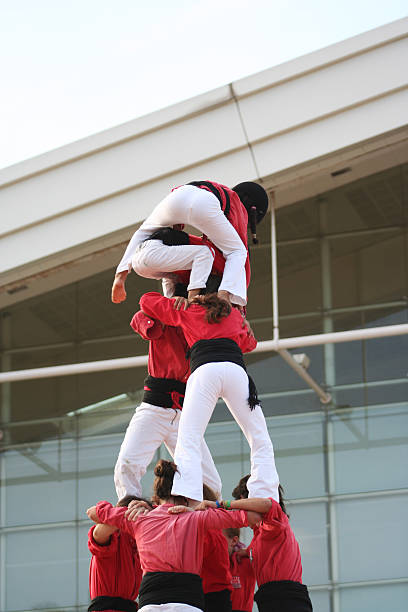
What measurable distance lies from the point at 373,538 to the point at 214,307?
246 inches

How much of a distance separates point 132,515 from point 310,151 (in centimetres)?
595

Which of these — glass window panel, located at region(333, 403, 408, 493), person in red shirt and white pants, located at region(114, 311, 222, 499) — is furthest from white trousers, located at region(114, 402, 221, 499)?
glass window panel, located at region(333, 403, 408, 493)

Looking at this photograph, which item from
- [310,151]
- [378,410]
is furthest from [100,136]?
[378,410]

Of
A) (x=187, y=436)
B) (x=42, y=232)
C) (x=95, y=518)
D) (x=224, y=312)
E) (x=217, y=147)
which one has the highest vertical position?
(x=217, y=147)

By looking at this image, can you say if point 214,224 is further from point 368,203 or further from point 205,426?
point 368,203

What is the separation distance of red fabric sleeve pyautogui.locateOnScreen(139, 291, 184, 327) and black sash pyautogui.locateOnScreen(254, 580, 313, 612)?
5.33ft

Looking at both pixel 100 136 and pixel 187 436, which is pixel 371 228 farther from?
pixel 187 436

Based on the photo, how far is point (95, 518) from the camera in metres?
5.82

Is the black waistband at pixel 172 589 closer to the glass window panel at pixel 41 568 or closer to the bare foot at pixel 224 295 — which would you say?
the bare foot at pixel 224 295

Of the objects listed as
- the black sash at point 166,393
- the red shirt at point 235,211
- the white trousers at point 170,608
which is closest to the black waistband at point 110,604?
the white trousers at point 170,608

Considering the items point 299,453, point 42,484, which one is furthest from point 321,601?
point 42,484

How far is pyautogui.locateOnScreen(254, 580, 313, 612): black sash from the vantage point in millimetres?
5660

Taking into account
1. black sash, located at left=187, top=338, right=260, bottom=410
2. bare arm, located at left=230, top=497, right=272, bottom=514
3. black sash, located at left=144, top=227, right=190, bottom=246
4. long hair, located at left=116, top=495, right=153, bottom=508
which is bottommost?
bare arm, located at left=230, top=497, right=272, bottom=514

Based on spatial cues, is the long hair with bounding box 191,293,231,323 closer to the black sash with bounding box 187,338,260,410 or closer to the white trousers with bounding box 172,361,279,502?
the black sash with bounding box 187,338,260,410
